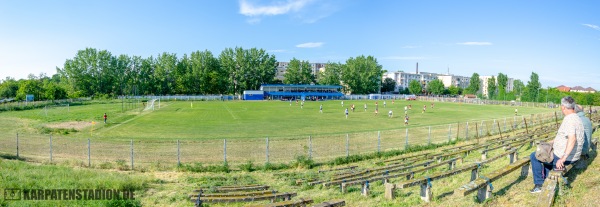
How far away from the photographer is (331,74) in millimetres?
130125

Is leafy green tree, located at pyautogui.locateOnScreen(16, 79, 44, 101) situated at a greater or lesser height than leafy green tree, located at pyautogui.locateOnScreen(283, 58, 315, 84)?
lesser

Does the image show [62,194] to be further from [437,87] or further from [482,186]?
[437,87]

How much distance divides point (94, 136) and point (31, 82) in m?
70.1

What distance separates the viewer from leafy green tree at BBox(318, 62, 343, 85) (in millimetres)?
129500

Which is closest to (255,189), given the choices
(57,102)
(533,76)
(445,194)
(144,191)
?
(144,191)

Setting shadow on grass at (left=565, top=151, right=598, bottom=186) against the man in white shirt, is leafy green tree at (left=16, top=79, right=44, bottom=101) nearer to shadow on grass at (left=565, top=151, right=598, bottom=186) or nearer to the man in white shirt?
the man in white shirt

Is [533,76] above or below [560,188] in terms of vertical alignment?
above

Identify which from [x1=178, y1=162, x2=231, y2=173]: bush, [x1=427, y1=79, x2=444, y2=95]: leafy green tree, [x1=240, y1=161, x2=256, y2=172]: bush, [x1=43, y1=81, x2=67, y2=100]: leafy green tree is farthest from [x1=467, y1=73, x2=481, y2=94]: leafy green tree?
[x1=178, y1=162, x2=231, y2=173]: bush

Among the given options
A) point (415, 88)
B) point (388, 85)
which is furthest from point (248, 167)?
point (388, 85)

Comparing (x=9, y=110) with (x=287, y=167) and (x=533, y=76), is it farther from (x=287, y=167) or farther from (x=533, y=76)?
(x=533, y=76)

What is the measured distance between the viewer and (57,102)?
7156cm

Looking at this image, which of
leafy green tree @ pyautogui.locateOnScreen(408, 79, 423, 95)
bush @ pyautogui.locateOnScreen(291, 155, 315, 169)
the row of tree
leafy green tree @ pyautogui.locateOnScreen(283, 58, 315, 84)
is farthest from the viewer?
leafy green tree @ pyautogui.locateOnScreen(408, 79, 423, 95)

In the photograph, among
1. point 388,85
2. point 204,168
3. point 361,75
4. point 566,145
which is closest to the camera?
point 566,145

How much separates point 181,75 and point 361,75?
61.2 m
